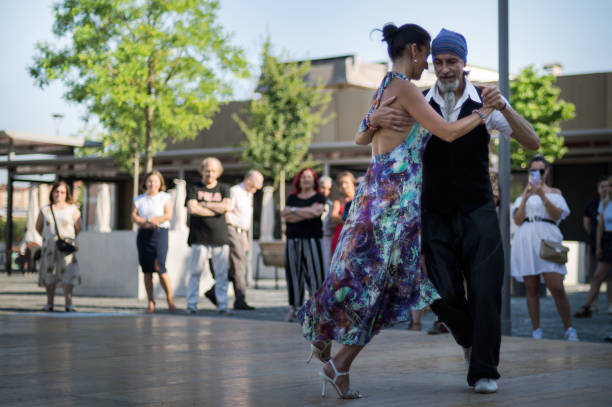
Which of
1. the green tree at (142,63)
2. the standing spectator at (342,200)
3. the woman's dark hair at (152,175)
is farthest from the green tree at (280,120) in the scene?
the standing spectator at (342,200)

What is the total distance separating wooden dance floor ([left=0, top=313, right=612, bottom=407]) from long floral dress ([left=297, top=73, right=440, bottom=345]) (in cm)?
37

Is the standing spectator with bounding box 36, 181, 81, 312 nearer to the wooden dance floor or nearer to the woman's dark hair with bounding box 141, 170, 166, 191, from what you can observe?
the woman's dark hair with bounding box 141, 170, 166, 191

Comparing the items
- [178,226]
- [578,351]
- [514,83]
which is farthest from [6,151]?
[578,351]

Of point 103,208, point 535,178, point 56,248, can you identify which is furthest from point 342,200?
point 103,208

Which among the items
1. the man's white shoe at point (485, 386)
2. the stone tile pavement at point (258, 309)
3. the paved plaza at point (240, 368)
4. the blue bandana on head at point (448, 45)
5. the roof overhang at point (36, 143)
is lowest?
the stone tile pavement at point (258, 309)

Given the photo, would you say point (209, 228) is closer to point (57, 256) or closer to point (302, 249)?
point (302, 249)

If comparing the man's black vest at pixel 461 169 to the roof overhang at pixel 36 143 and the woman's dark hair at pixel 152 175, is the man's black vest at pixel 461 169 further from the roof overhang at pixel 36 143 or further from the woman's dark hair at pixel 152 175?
the roof overhang at pixel 36 143

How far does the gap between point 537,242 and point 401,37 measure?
475 cm

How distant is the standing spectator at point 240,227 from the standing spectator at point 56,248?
2209mm

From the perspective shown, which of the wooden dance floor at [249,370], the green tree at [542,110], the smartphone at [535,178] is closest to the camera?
the wooden dance floor at [249,370]

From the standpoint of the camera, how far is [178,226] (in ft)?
57.9

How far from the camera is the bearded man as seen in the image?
4.37 m

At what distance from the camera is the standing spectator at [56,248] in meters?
11.6

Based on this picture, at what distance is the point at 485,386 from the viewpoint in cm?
431
